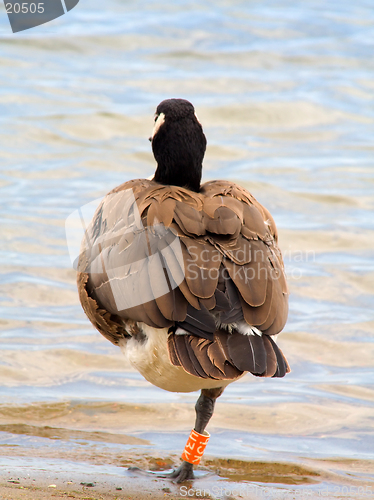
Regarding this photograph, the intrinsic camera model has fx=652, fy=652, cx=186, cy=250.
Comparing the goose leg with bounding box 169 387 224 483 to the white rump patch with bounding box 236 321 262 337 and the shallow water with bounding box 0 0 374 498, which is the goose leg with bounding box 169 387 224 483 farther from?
the white rump patch with bounding box 236 321 262 337

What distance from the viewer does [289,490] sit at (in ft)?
13.1

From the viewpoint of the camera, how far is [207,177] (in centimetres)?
1128

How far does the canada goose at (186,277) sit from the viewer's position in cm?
334

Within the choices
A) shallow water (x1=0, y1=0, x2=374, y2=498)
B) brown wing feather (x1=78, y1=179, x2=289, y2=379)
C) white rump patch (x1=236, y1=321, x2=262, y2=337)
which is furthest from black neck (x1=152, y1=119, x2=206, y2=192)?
shallow water (x1=0, y1=0, x2=374, y2=498)

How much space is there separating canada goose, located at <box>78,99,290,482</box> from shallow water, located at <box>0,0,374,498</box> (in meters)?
0.94

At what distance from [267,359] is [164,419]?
6.80 ft

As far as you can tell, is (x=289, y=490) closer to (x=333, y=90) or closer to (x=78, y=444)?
(x=78, y=444)

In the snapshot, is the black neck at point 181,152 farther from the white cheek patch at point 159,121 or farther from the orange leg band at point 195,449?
the orange leg band at point 195,449

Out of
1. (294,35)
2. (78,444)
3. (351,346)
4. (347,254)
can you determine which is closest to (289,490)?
(78,444)

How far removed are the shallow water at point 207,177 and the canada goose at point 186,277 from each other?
94cm

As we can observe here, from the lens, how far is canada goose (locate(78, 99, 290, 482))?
334 centimetres

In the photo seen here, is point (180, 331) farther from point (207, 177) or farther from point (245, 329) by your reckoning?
point (207, 177)

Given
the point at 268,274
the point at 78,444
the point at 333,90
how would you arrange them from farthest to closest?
the point at 333,90 → the point at 78,444 → the point at 268,274

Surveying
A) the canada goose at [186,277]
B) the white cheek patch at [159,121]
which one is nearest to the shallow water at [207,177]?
the canada goose at [186,277]
